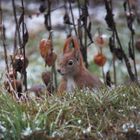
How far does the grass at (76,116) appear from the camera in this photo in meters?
3.82

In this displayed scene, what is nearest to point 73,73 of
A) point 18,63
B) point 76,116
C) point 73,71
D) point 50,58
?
point 73,71

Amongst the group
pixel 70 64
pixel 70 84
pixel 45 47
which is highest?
pixel 45 47

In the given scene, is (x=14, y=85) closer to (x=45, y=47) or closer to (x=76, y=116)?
(x=45, y=47)

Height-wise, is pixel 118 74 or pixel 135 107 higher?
pixel 135 107

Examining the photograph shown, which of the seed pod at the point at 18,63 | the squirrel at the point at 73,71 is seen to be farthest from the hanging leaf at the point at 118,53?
the seed pod at the point at 18,63

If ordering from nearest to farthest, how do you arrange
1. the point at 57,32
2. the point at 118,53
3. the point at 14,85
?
the point at 14,85
the point at 118,53
the point at 57,32

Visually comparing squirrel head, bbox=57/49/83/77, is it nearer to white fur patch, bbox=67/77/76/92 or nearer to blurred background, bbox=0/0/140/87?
white fur patch, bbox=67/77/76/92

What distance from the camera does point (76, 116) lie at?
13.3 feet

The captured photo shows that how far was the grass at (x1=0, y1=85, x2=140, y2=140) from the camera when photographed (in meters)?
3.82

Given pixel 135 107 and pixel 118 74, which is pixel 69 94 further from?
pixel 118 74

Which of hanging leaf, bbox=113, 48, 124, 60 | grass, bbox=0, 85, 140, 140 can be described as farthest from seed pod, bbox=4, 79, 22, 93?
hanging leaf, bbox=113, 48, 124, 60

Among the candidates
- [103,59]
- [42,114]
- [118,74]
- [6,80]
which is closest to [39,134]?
[42,114]

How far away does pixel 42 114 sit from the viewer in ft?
13.0

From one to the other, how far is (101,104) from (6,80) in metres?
1.08
